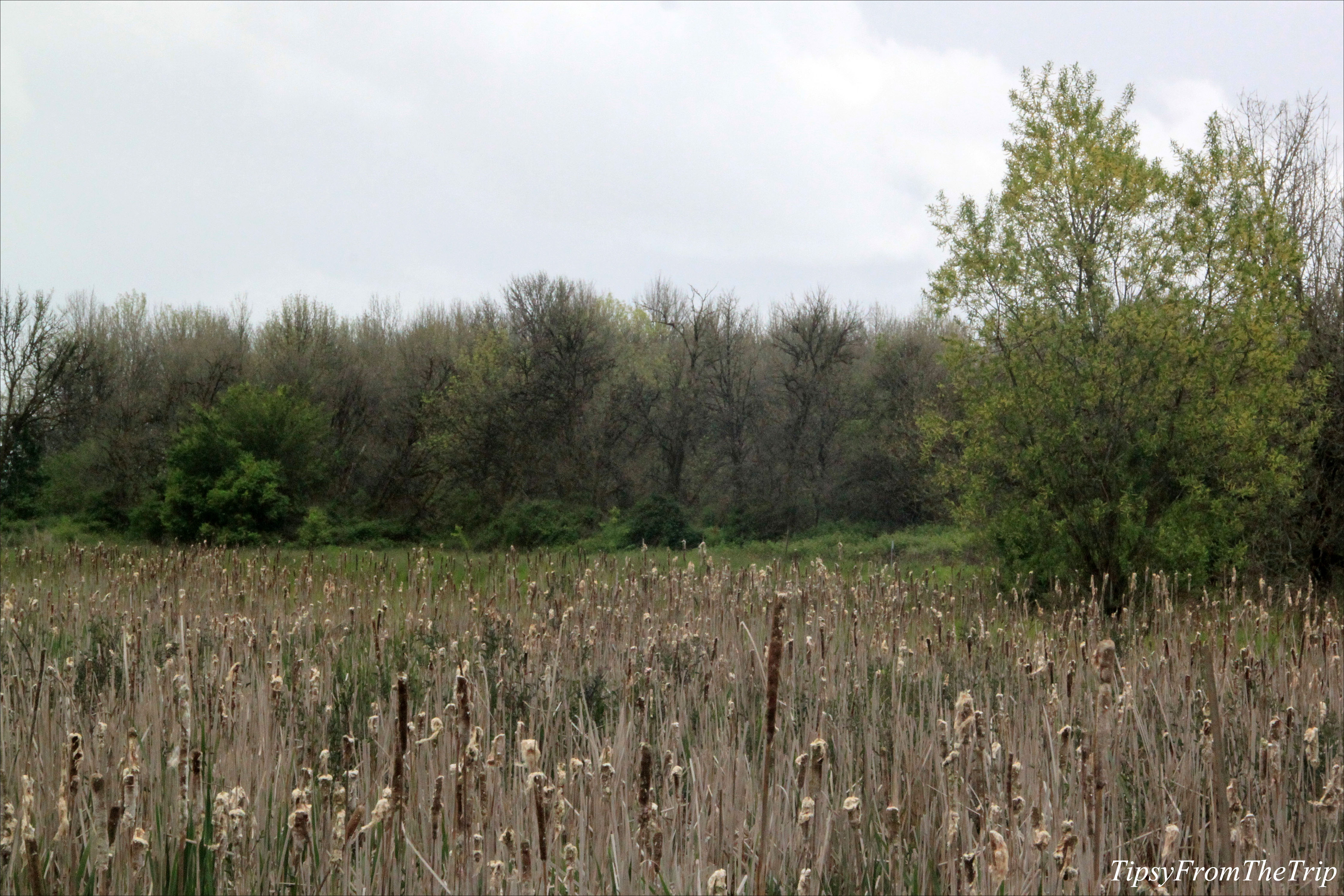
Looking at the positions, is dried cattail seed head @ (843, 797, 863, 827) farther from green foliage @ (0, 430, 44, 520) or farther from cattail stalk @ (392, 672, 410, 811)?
green foliage @ (0, 430, 44, 520)

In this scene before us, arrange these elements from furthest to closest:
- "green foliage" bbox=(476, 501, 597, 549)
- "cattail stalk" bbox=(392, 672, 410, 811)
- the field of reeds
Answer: "green foliage" bbox=(476, 501, 597, 549)
the field of reeds
"cattail stalk" bbox=(392, 672, 410, 811)

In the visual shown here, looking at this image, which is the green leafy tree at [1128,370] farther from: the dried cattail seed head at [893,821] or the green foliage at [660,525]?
the green foliage at [660,525]

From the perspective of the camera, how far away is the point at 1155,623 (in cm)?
680

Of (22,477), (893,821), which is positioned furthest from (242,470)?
(893,821)

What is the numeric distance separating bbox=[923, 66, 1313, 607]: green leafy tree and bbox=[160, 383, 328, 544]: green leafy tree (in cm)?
1757

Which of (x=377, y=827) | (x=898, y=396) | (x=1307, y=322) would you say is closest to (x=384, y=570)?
(x=377, y=827)

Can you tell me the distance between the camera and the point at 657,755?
4.02m

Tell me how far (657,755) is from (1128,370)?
9.32 m

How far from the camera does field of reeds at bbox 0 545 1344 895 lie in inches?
94.9

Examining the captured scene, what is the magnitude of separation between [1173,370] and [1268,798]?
9.21m

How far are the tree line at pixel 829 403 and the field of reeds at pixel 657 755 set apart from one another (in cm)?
517

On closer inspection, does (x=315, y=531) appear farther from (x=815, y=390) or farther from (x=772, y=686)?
(x=772, y=686)

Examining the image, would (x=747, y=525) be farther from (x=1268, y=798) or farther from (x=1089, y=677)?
(x=1268, y=798)

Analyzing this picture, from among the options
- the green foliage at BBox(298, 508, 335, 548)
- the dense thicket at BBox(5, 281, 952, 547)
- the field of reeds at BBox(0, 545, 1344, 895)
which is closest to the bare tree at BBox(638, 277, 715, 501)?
the dense thicket at BBox(5, 281, 952, 547)
